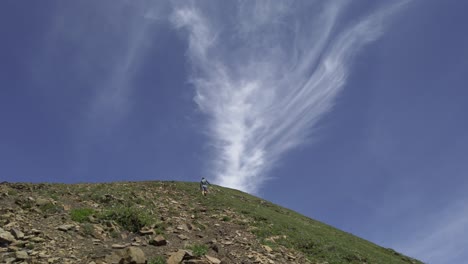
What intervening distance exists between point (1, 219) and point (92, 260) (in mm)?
5021

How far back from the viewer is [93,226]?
54.3ft

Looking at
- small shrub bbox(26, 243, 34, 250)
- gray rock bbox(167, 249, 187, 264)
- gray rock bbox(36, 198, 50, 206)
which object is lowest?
small shrub bbox(26, 243, 34, 250)

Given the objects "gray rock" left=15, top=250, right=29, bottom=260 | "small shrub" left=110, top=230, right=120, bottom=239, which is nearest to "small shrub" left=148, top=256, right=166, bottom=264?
"small shrub" left=110, top=230, right=120, bottom=239

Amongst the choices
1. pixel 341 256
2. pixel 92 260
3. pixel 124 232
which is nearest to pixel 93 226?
pixel 124 232

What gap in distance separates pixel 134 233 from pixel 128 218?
4.13 feet

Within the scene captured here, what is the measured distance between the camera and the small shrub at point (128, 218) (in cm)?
1777

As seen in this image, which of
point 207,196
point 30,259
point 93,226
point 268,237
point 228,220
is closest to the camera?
point 30,259

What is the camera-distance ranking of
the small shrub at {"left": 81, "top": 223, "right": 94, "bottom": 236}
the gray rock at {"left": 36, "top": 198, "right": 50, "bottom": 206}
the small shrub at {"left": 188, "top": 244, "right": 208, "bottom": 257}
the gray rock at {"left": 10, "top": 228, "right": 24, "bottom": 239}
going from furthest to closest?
the gray rock at {"left": 36, "top": 198, "right": 50, "bottom": 206} → the small shrub at {"left": 81, "top": 223, "right": 94, "bottom": 236} → the small shrub at {"left": 188, "top": 244, "right": 208, "bottom": 257} → the gray rock at {"left": 10, "top": 228, "right": 24, "bottom": 239}

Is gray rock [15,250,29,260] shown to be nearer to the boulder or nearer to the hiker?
the boulder

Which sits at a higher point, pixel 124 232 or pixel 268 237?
pixel 268 237

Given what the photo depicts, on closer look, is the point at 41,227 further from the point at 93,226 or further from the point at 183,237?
the point at 183,237

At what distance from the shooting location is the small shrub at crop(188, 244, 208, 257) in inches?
611

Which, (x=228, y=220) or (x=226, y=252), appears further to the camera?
(x=228, y=220)

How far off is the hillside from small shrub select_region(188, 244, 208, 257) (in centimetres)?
4
